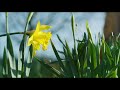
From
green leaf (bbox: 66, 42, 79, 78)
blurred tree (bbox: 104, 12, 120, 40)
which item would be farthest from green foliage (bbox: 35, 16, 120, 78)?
blurred tree (bbox: 104, 12, 120, 40)

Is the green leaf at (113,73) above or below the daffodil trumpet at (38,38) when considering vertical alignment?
below

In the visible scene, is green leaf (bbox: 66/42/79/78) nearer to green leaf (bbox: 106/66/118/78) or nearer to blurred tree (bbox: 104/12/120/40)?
green leaf (bbox: 106/66/118/78)

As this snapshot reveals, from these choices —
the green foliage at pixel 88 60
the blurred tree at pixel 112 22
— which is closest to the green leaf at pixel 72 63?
the green foliage at pixel 88 60

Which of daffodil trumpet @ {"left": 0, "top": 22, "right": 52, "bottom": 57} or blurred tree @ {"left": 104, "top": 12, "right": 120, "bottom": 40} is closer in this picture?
daffodil trumpet @ {"left": 0, "top": 22, "right": 52, "bottom": 57}

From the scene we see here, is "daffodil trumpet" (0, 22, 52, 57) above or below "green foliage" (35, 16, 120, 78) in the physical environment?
above

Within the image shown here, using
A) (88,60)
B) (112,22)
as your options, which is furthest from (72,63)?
(112,22)

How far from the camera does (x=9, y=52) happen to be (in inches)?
35.4

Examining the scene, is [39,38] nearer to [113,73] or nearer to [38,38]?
[38,38]

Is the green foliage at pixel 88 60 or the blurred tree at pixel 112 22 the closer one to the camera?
the green foliage at pixel 88 60

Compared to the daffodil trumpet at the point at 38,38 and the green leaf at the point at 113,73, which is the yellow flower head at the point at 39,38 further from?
the green leaf at the point at 113,73

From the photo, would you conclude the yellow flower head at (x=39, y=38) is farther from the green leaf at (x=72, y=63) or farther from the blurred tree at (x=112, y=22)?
the blurred tree at (x=112, y=22)
